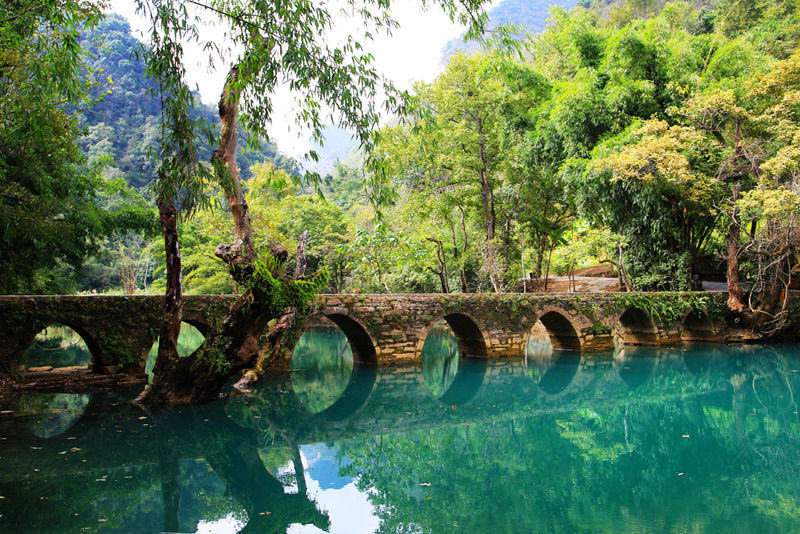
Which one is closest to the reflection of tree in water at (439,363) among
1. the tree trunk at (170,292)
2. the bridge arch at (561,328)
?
the bridge arch at (561,328)

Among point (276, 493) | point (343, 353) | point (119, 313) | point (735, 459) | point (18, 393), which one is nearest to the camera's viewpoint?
point (276, 493)

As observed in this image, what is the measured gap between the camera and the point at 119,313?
35.3 ft

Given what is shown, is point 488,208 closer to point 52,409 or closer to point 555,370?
point 555,370

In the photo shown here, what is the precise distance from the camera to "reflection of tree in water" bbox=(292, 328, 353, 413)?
10922 mm

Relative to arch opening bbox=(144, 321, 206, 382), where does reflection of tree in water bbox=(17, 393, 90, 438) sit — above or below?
below

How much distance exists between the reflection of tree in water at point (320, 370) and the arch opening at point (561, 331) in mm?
6372

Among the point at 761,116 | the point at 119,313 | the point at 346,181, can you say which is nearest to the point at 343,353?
the point at 119,313

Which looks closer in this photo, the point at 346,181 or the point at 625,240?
the point at 625,240

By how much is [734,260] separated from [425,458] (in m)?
13.7

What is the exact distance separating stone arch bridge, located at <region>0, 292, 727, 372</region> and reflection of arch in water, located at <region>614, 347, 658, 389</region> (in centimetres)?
73

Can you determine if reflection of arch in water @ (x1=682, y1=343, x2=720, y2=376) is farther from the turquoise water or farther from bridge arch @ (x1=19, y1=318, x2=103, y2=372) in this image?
bridge arch @ (x1=19, y1=318, x2=103, y2=372)

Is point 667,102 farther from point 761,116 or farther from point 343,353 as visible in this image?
point 343,353

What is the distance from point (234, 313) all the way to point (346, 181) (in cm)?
3497

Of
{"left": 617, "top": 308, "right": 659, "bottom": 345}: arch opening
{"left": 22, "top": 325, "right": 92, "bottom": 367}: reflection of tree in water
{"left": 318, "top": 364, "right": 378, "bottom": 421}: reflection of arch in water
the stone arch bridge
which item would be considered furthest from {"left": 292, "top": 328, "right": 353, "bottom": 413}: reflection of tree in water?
{"left": 617, "top": 308, "right": 659, "bottom": 345}: arch opening
